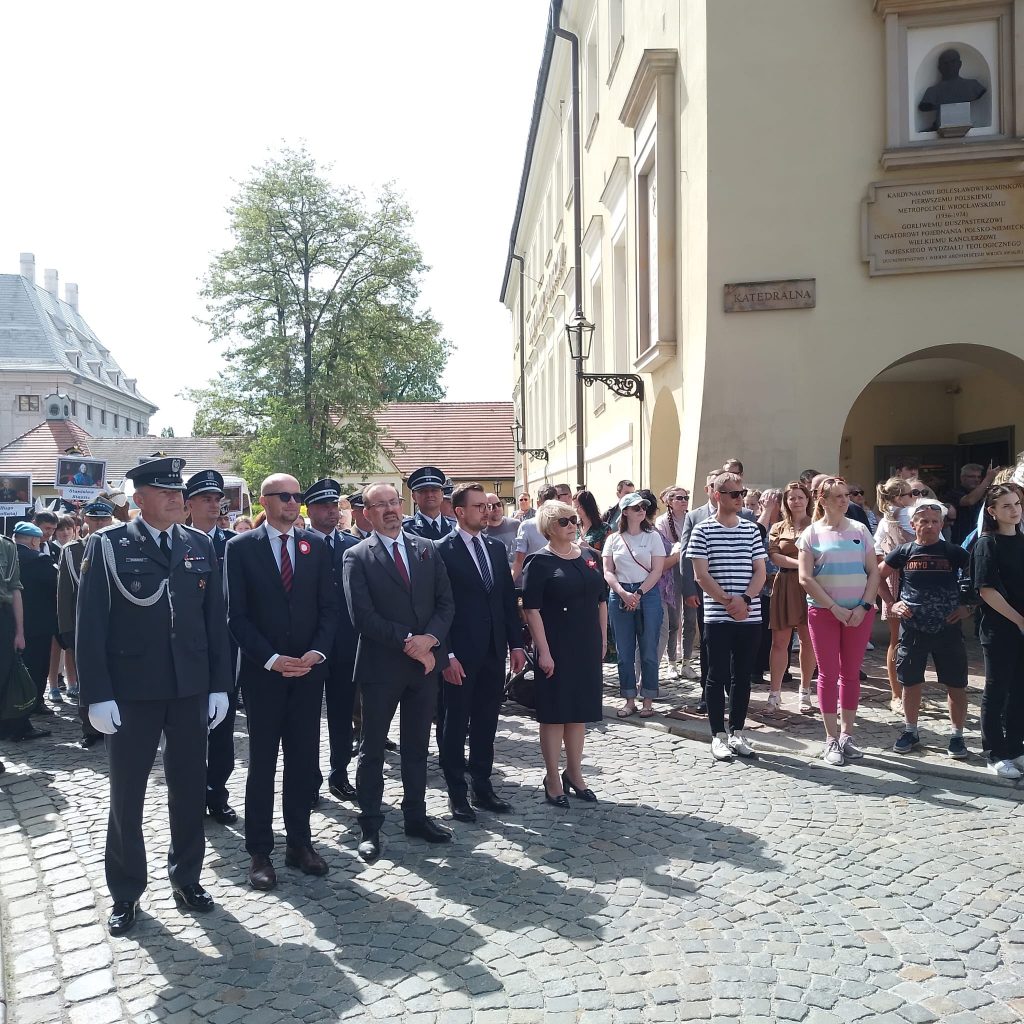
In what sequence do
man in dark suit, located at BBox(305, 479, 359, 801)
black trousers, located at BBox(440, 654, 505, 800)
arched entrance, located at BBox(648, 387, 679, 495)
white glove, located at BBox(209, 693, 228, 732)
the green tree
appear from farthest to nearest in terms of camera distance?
1. the green tree
2. arched entrance, located at BBox(648, 387, 679, 495)
3. man in dark suit, located at BBox(305, 479, 359, 801)
4. black trousers, located at BBox(440, 654, 505, 800)
5. white glove, located at BBox(209, 693, 228, 732)

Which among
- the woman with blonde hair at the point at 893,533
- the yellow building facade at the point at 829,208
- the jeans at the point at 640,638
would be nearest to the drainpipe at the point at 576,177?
the yellow building facade at the point at 829,208

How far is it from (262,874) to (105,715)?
46.0 inches

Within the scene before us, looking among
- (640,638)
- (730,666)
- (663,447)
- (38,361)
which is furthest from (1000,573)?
(38,361)

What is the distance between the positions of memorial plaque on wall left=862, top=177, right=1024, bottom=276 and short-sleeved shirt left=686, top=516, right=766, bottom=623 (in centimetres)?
548

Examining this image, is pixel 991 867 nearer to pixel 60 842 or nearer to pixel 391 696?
pixel 391 696

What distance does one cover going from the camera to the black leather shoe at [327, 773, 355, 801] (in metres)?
6.15

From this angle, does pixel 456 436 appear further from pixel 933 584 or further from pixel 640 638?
pixel 933 584

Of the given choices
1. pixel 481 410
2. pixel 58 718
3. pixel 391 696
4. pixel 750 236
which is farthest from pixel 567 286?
pixel 481 410

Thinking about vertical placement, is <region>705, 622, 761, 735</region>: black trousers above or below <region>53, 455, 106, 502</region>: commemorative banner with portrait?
below

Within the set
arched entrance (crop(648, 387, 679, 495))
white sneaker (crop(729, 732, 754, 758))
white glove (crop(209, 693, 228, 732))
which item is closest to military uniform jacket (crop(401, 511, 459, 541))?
white sneaker (crop(729, 732, 754, 758))

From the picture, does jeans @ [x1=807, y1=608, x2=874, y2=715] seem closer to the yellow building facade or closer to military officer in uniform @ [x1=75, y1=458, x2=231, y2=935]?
military officer in uniform @ [x1=75, y1=458, x2=231, y2=935]

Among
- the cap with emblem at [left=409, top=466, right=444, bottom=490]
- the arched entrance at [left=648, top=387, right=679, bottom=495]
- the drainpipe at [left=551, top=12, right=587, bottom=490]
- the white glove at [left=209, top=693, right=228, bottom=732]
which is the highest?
the drainpipe at [left=551, top=12, right=587, bottom=490]

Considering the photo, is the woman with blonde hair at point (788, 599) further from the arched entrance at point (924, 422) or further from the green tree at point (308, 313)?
the green tree at point (308, 313)

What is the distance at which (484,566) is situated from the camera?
5922mm
